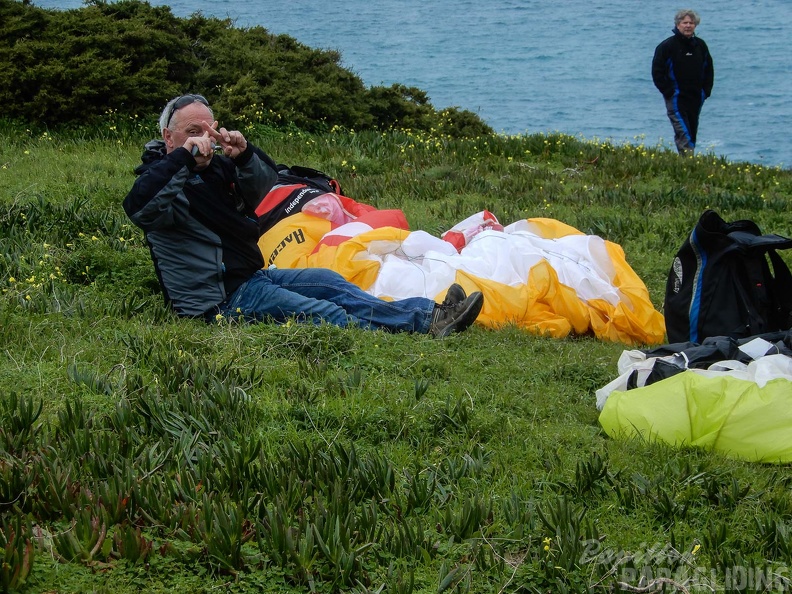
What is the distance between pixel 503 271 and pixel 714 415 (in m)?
2.91

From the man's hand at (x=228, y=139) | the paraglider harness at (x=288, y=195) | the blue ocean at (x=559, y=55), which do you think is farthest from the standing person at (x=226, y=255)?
the blue ocean at (x=559, y=55)

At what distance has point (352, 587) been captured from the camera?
12.4 feet

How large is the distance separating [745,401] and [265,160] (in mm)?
3805

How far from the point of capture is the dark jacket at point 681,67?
14570mm

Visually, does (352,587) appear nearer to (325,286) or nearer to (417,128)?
(325,286)

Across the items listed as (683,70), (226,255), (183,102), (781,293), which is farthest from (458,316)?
(683,70)

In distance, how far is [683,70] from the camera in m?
14.6

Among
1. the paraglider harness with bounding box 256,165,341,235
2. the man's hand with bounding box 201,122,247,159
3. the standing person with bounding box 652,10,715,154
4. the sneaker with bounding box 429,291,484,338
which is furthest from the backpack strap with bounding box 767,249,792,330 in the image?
the standing person with bounding box 652,10,715,154

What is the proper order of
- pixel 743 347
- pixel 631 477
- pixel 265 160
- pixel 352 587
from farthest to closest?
pixel 265 160
pixel 743 347
pixel 631 477
pixel 352 587

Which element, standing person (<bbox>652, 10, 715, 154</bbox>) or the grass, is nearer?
the grass

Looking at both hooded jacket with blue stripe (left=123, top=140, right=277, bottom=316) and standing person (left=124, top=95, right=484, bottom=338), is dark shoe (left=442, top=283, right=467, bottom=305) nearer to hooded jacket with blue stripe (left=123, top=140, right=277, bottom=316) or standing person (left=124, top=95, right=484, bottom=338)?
standing person (left=124, top=95, right=484, bottom=338)

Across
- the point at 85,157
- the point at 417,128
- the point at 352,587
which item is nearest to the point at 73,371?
the point at 352,587

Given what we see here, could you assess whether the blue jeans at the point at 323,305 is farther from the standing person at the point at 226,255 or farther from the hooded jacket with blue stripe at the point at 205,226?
the hooded jacket with blue stripe at the point at 205,226

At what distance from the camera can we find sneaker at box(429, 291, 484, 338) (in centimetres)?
689
